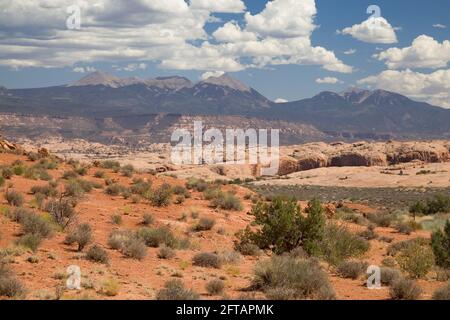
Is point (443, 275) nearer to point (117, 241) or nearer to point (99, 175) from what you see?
point (117, 241)

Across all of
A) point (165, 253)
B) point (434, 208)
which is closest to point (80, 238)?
point (165, 253)

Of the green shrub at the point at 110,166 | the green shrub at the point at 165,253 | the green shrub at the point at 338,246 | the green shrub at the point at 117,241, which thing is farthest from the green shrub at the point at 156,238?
the green shrub at the point at 110,166

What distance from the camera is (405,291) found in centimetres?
1206

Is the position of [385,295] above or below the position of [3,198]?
below

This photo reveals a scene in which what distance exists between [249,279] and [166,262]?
9.69ft

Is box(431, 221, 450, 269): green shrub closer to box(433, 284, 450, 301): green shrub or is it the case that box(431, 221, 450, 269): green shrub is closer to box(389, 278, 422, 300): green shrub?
box(389, 278, 422, 300): green shrub

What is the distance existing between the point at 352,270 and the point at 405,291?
2.84 m

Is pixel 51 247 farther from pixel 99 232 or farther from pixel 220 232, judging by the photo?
pixel 220 232

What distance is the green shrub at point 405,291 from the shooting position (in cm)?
1205

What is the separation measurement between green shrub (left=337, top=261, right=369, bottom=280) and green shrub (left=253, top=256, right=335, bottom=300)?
2.79 m

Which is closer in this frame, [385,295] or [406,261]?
[385,295]
